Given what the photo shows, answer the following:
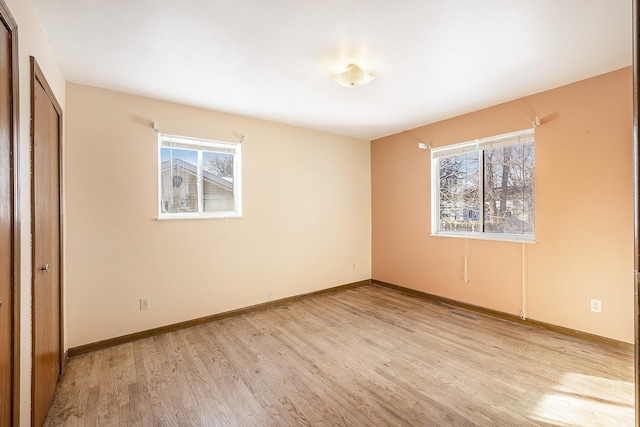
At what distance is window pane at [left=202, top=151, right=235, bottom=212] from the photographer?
3387 millimetres

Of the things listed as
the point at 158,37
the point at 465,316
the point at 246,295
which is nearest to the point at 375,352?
the point at 465,316

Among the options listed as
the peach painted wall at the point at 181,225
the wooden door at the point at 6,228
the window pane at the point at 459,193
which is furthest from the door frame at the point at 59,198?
the window pane at the point at 459,193

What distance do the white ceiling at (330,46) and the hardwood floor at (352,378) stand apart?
2.47 m

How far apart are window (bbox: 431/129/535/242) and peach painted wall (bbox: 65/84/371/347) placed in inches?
57.5

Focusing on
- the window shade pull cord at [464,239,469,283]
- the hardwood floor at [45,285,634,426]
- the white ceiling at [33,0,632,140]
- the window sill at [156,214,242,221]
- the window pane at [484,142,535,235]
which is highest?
the white ceiling at [33,0,632,140]

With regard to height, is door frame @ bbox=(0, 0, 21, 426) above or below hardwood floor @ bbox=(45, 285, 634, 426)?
above

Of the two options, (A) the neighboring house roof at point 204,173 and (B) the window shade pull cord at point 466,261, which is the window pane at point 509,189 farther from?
(A) the neighboring house roof at point 204,173

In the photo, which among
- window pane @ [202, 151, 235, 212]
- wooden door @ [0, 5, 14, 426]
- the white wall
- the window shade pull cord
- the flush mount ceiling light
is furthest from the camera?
the window shade pull cord

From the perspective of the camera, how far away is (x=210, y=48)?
2107 mm

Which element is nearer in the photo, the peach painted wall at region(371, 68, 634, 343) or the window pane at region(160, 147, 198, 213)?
the peach painted wall at region(371, 68, 634, 343)

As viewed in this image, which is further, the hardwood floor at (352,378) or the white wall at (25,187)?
the hardwood floor at (352,378)

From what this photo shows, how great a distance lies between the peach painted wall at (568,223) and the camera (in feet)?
8.24

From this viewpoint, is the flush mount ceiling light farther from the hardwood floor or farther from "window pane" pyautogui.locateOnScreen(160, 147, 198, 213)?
the hardwood floor

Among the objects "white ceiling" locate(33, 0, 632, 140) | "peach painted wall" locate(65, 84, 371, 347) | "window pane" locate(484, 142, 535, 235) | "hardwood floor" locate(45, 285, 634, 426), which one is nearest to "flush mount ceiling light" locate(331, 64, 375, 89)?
"white ceiling" locate(33, 0, 632, 140)
